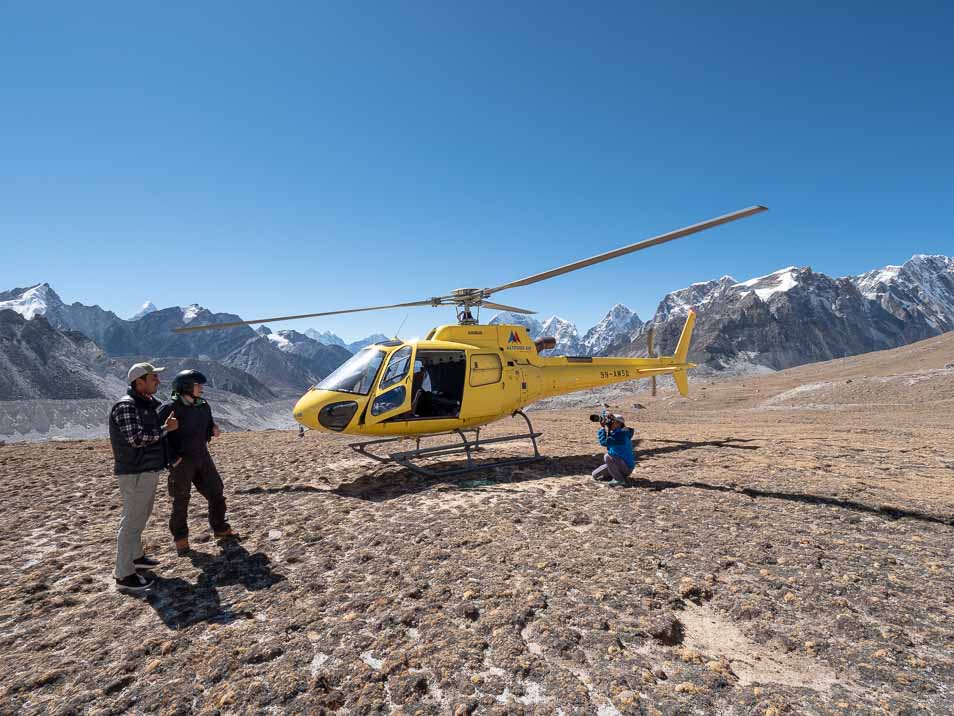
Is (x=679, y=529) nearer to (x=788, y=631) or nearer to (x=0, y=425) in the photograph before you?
(x=788, y=631)

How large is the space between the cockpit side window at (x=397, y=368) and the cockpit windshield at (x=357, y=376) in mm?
219

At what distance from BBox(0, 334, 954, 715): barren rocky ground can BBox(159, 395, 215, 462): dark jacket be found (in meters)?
1.31

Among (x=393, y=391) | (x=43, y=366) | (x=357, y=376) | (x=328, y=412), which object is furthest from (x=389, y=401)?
Result: (x=43, y=366)

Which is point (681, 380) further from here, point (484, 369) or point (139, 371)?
point (139, 371)

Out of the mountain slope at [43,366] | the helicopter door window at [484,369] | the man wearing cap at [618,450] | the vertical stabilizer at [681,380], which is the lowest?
the man wearing cap at [618,450]

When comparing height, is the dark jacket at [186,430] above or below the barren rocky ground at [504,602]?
above

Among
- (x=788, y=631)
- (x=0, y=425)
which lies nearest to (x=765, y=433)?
(x=788, y=631)

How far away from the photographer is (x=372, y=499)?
7824mm

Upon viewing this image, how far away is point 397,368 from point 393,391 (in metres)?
0.53

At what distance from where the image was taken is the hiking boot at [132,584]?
15.2 ft

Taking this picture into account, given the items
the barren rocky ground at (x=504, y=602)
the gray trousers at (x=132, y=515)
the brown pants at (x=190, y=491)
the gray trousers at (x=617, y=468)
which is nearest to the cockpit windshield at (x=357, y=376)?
the barren rocky ground at (x=504, y=602)

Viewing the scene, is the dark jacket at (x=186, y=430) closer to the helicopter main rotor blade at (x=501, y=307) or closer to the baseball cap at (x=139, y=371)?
the baseball cap at (x=139, y=371)

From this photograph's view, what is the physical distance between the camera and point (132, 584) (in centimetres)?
469

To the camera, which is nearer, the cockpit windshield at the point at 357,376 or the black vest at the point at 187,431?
the black vest at the point at 187,431
